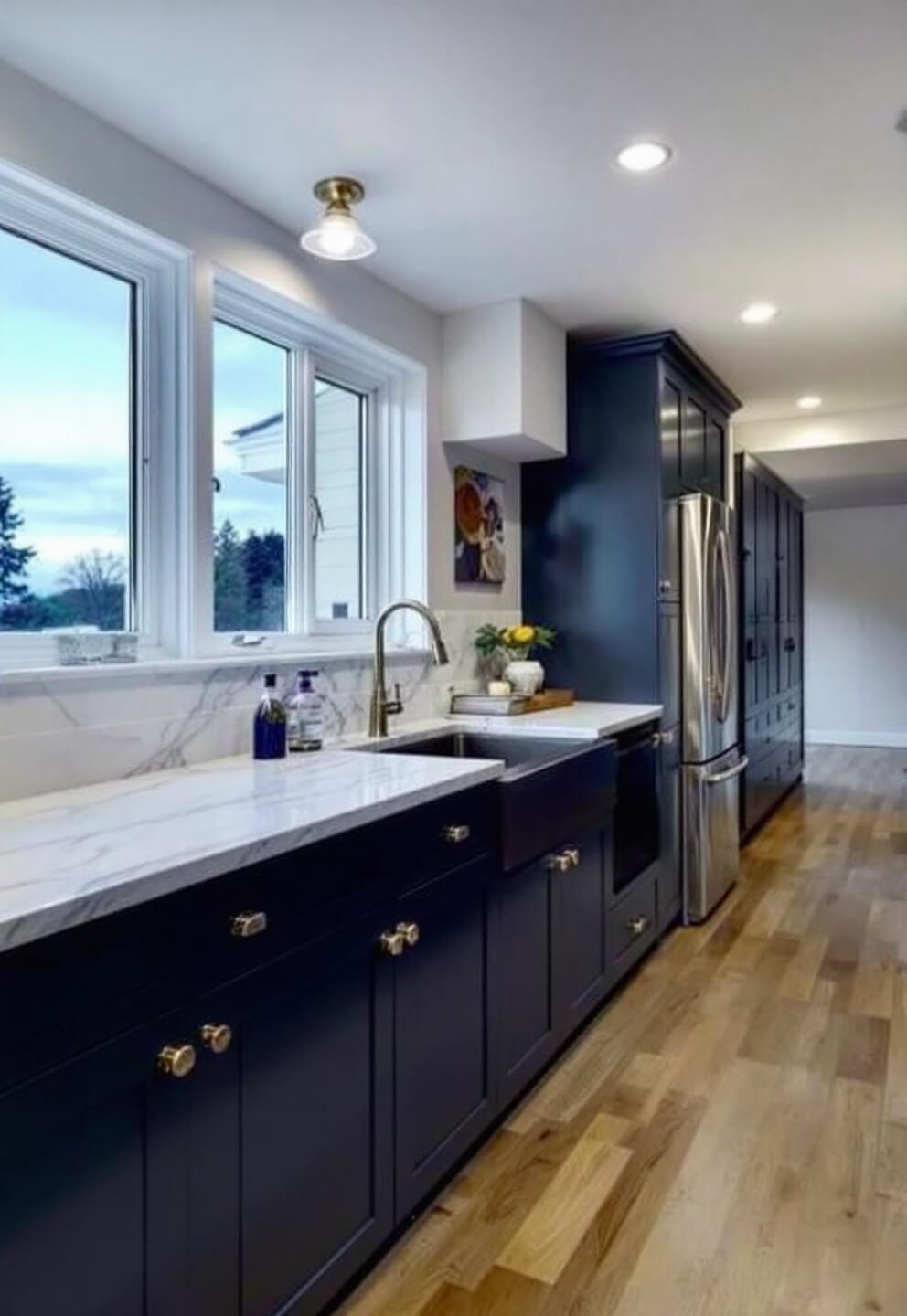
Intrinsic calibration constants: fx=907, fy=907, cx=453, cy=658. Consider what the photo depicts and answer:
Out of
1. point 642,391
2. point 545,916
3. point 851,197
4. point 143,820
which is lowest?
point 545,916

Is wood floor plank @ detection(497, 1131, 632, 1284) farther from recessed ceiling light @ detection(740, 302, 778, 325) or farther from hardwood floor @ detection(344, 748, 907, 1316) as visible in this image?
recessed ceiling light @ detection(740, 302, 778, 325)

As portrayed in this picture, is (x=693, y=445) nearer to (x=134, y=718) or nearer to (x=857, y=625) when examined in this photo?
(x=134, y=718)

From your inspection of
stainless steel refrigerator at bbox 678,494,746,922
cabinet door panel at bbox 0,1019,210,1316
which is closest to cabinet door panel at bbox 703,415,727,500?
stainless steel refrigerator at bbox 678,494,746,922

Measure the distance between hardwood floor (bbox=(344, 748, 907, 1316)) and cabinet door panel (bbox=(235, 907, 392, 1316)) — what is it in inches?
7.2

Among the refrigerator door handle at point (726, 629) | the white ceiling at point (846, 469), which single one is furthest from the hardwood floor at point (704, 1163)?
the white ceiling at point (846, 469)

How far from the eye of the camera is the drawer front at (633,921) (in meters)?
2.83

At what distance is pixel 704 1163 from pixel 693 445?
288 centimetres

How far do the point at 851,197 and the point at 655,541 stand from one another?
4.40 feet

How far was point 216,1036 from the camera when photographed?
1.24 meters

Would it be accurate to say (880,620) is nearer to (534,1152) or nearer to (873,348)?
(873,348)

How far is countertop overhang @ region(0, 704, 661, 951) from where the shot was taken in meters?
1.09

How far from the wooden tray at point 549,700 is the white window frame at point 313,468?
0.50 metres

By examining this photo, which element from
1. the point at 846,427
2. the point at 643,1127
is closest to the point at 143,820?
the point at 643,1127

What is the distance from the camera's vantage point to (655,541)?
351 cm
